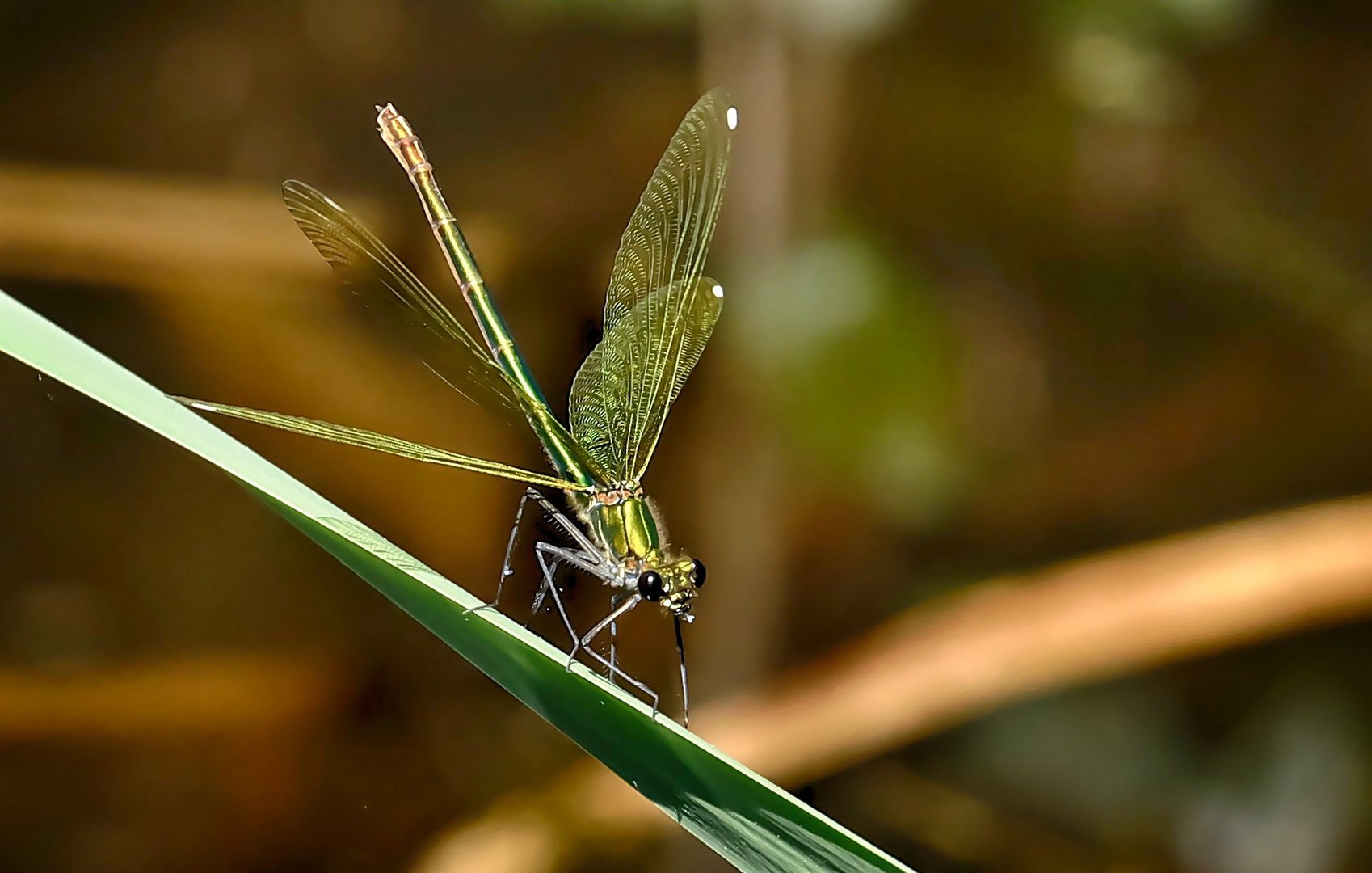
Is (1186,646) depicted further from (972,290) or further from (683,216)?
(683,216)

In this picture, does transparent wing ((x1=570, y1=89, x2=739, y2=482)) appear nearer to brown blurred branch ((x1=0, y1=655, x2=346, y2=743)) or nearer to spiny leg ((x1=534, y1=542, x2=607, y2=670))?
spiny leg ((x1=534, y1=542, x2=607, y2=670))

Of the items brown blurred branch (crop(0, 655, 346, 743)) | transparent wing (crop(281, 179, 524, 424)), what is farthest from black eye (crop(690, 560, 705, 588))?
brown blurred branch (crop(0, 655, 346, 743))

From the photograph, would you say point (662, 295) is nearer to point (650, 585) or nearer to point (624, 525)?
point (624, 525)

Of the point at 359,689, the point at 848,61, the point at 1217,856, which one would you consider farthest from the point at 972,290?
the point at 359,689

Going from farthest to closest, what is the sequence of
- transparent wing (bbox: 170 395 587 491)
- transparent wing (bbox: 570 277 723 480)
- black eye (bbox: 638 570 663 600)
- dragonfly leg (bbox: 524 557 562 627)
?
1. transparent wing (bbox: 570 277 723 480)
2. dragonfly leg (bbox: 524 557 562 627)
3. black eye (bbox: 638 570 663 600)
4. transparent wing (bbox: 170 395 587 491)

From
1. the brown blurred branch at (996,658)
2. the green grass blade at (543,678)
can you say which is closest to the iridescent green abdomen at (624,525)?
the green grass blade at (543,678)

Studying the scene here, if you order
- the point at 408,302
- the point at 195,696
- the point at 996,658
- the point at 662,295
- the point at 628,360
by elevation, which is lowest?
the point at 195,696

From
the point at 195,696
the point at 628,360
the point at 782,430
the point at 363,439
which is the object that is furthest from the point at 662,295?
the point at 195,696
